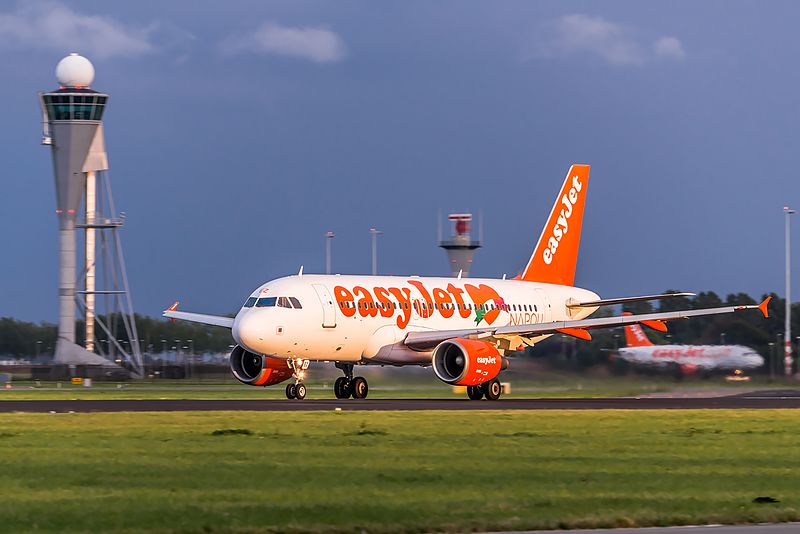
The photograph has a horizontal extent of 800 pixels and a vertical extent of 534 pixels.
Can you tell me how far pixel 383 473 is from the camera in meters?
20.7

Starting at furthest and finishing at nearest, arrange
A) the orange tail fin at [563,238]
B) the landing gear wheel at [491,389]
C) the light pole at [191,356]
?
the light pole at [191,356] < the orange tail fin at [563,238] < the landing gear wheel at [491,389]

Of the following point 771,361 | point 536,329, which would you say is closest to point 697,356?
point 771,361

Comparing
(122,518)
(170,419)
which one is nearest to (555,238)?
(170,419)

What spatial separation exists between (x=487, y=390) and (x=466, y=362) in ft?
8.03

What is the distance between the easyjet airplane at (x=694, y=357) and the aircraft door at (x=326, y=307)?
13224 millimetres

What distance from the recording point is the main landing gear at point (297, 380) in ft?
153

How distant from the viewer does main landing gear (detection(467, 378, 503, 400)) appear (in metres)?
47.4

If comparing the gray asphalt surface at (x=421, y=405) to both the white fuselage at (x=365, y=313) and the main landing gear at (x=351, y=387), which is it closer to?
the main landing gear at (x=351, y=387)

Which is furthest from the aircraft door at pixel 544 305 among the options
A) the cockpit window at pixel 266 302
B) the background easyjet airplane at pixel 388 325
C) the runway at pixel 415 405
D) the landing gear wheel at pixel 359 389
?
the cockpit window at pixel 266 302

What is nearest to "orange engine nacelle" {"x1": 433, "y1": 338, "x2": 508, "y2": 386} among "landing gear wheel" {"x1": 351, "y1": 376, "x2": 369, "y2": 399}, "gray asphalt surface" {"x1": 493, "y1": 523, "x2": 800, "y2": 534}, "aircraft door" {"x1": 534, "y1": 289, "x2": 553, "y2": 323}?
"landing gear wheel" {"x1": 351, "y1": 376, "x2": 369, "y2": 399}

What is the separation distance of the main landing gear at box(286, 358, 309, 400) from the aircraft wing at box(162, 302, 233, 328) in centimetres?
568

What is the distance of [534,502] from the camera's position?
57.6 feet

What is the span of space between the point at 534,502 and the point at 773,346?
46.4 m

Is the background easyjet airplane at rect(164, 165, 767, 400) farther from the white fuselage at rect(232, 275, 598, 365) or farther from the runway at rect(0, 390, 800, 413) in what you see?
the runway at rect(0, 390, 800, 413)
